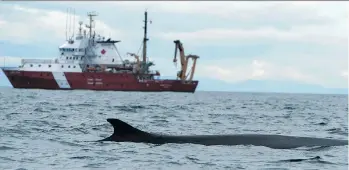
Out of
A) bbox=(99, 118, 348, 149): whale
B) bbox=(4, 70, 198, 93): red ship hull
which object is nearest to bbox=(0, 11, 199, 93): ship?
bbox=(4, 70, 198, 93): red ship hull

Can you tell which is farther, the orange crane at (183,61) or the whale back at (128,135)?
the orange crane at (183,61)

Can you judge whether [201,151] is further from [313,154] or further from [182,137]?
[313,154]

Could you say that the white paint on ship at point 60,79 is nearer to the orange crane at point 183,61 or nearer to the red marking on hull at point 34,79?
the red marking on hull at point 34,79

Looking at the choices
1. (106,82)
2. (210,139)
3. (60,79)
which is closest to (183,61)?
(106,82)

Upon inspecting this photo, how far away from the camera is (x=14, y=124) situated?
2220cm

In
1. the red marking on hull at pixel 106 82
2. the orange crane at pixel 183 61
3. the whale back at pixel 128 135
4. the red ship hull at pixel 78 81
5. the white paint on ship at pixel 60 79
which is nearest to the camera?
the whale back at pixel 128 135

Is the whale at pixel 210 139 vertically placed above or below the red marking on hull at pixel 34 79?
below

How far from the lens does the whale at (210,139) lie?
15227 millimetres

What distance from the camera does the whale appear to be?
50.0ft

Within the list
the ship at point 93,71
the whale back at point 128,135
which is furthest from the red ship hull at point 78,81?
the whale back at point 128,135

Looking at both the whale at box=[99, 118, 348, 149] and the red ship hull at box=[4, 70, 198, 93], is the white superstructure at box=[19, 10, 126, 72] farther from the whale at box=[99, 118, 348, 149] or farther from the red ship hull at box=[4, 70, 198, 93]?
Result: the whale at box=[99, 118, 348, 149]

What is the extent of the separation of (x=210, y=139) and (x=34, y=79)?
83462 mm

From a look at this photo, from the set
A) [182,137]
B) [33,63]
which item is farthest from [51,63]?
[182,137]

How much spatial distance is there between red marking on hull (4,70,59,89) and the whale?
270ft
